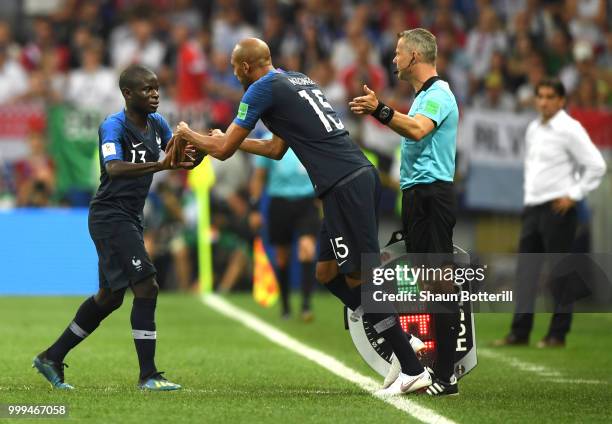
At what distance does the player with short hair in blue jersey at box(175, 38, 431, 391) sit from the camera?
24.6 feet

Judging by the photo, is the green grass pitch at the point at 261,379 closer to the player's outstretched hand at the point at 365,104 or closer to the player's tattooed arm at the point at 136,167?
the player's tattooed arm at the point at 136,167

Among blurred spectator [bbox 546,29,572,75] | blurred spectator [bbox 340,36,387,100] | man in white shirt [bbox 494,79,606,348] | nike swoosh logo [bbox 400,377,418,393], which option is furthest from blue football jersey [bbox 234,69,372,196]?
blurred spectator [bbox 546,29,572,75]

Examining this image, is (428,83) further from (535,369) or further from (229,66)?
(229,66)

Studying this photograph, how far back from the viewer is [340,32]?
829 inches

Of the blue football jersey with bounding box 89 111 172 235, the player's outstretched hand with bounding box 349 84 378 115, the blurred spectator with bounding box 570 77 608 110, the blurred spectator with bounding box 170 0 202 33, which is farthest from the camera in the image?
the blurred spectator with bounding box 170 0 202 33

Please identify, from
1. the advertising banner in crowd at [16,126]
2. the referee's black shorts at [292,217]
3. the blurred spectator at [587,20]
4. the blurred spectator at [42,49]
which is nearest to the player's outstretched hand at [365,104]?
the referee's black shorts at [292,217]

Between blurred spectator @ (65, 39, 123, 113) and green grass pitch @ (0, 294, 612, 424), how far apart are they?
6.05 m

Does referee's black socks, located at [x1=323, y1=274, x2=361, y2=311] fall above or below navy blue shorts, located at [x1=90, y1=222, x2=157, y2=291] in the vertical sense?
below

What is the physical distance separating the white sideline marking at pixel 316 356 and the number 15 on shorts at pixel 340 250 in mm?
848

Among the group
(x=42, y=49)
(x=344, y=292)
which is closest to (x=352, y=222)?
(x=344, y=292)

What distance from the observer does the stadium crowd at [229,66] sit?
1838 centimetres

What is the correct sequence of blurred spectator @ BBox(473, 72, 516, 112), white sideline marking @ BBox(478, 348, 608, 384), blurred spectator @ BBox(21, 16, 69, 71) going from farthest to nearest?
blurred spectator @ BBox(21, 16, 69, 71)
blurred spectator @ BBox(473, 72, 516, 112)
white sideline marking @ BBox(478, 348, 608, 384)

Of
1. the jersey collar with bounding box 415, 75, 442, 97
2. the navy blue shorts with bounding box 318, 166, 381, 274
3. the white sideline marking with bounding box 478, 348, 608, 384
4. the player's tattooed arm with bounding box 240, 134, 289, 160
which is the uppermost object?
A: the jersey collar with bounding box 415, 75, 442, 97

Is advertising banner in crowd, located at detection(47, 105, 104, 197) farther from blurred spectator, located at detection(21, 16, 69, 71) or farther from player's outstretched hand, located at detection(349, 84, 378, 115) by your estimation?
player's outstretched hand, located at detection(349, 84, 378, 115)
